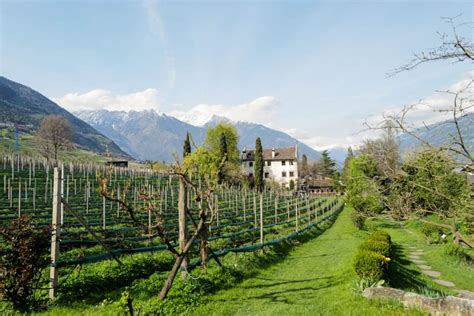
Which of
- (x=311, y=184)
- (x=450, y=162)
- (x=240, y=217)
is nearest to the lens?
(x=450, y=162)

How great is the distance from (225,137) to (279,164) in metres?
23.2

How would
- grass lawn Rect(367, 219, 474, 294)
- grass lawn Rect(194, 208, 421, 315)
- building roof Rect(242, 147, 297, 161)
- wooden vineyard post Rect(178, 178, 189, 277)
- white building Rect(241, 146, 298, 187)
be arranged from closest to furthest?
grass lawn Rect(194, 208, 421, 315) → wooden vineyard post Rect(178, 178, 189, 277) → grass lawn Rect(367, 219, 474, 294) → white building Rect(241, 146, 298, 187) → building roof Rect(242, 147, 297, 161)

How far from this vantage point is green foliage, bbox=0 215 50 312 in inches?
249

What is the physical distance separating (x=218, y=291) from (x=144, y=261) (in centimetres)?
298

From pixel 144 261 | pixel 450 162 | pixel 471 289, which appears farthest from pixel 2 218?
pixel 471 289

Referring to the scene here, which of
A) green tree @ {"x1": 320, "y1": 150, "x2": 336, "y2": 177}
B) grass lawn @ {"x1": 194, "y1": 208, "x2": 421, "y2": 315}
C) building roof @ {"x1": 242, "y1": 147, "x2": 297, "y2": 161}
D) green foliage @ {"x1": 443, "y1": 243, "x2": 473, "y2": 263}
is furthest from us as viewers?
green tree @ {"x1": 320, "y1": 150, "x2": 336, "y2": 177}

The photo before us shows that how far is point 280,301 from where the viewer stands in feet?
27.9

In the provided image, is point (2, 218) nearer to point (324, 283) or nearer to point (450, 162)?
point (324, 283)

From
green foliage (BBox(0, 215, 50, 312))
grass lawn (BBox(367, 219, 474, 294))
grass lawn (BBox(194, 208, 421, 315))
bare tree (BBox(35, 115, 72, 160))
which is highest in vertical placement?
bare tree (BBox(35, 115, 72, 160))

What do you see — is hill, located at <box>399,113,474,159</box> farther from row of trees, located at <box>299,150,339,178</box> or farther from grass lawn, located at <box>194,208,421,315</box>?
row of trees, located at <box>299,150,339,178</box>

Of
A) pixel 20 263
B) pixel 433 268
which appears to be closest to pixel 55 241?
pixel 20 263

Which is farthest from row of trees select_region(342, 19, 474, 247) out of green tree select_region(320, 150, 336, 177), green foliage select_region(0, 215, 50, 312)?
green tree select_region(320, 150, 336, 177)

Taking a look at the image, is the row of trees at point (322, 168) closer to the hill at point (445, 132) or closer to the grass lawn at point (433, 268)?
the grass lawn at point (433, 268)

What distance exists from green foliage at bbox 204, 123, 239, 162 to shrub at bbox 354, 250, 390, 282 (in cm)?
5752
